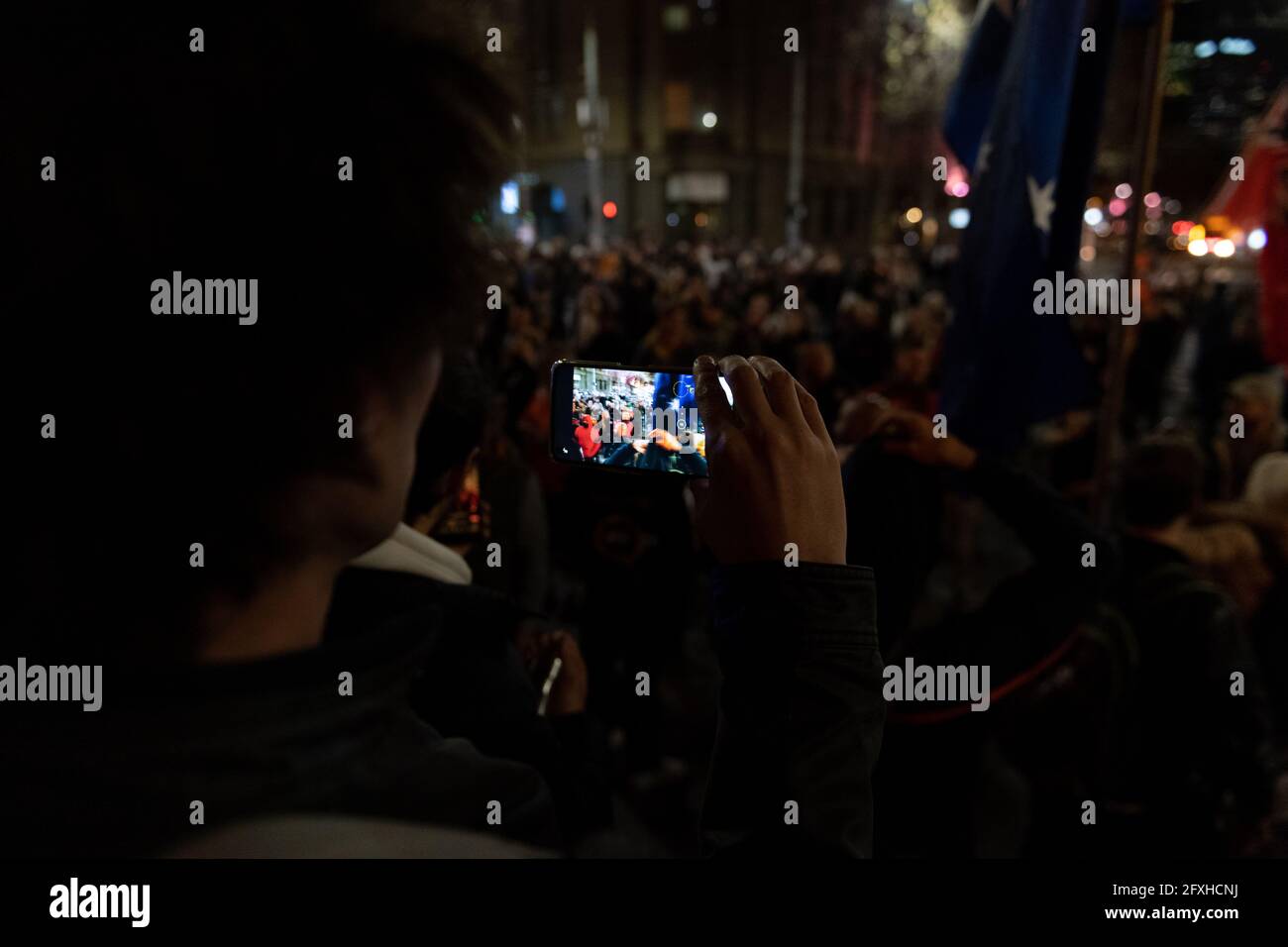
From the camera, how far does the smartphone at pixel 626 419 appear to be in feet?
4.16

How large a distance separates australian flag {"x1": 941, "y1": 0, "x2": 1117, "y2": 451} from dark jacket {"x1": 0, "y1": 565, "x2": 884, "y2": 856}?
94.0 inches

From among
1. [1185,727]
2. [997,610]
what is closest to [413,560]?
[997,610]

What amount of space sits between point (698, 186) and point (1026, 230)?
38.0 m

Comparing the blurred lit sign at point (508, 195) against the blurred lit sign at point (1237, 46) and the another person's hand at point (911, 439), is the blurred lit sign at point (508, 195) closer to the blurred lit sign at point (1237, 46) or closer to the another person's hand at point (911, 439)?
the another person's hand at point (911, 439)

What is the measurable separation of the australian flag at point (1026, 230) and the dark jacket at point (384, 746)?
2389mm

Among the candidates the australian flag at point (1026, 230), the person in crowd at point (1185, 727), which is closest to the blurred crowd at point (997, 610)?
the person in crowd at point (1185, 727)

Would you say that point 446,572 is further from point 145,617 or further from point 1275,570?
point 1275,570

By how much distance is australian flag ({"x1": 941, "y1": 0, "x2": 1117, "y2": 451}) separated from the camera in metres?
2.78

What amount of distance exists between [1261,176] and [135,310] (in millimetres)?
8330

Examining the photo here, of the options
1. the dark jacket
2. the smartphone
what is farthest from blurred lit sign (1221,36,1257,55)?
the dark jacket

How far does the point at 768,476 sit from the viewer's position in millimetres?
939

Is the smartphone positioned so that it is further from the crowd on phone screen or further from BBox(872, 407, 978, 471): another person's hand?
BBox(872, 407, 978, 471): another person's hand
